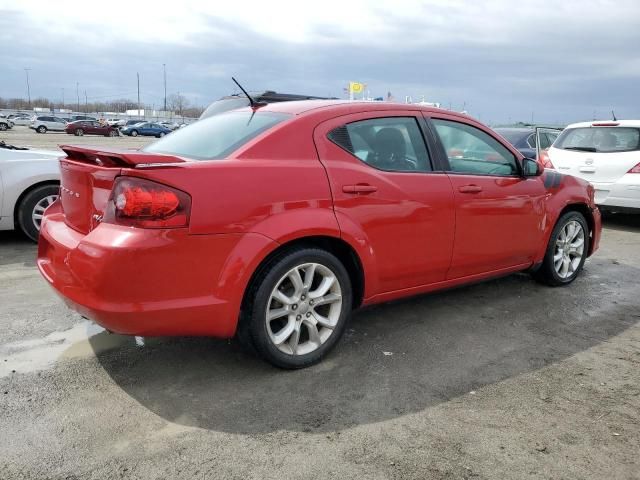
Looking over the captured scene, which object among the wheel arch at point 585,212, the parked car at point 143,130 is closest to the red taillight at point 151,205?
the wheel arch at point 585,212

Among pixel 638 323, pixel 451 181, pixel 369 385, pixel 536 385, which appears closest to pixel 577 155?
pixel 638 323

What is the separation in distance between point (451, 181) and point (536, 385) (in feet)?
4.83

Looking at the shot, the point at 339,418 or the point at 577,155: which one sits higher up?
the point at 577,155

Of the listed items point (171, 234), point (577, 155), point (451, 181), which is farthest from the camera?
point (577, 155)

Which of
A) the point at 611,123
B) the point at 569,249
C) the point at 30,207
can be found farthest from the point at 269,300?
the point at 611,123

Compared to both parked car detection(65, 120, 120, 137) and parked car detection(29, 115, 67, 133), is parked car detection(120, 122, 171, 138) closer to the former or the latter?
parked car detection(65, 120, 120, 137)

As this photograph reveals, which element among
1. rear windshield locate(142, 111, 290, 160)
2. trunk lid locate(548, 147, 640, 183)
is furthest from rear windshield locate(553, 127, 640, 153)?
rear windshield locate(142, 111, 290, 160)

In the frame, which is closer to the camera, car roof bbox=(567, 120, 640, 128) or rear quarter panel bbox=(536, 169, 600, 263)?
rear quarter panel bbox=(536, 169, 600, 263)

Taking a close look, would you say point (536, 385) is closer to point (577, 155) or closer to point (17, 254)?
point (17, 254)

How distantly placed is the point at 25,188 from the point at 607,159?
25.6ft

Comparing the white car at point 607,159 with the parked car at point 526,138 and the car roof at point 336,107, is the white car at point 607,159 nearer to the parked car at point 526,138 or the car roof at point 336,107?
the parked car at point 526,138

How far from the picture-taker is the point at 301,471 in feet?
7.77

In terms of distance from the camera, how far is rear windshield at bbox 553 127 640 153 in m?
8.12

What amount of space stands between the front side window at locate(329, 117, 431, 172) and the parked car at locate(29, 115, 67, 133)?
52540 mm
